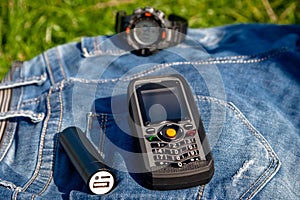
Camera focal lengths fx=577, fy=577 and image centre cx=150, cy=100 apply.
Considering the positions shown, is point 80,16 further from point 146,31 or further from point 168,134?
point 168,134

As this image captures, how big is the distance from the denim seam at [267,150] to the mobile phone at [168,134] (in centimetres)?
11

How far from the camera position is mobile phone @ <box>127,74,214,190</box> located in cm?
123

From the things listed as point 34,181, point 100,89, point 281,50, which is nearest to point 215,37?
point 281,50

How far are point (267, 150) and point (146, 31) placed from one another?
57cm

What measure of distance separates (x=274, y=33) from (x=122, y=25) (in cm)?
50

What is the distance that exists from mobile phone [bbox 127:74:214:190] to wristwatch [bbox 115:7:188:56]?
35cm

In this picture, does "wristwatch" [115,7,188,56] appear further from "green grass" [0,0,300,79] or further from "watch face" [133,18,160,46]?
"green grass" [0,0,300,79]

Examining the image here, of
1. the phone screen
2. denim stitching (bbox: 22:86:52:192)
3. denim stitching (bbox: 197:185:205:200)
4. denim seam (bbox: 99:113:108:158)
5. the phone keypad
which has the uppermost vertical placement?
the phone screen

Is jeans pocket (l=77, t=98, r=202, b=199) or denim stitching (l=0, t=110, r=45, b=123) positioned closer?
jeans pocket (l=77, t=98, r=202, b=199)

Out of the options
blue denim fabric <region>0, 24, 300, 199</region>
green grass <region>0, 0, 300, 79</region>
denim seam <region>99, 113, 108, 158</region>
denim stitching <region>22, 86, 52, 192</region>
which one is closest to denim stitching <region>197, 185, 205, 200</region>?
blue denim fabric <region>0, 24, 300, 199</region>

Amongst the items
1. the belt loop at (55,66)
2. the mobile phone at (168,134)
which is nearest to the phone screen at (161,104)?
the mobile phone at (168,134)

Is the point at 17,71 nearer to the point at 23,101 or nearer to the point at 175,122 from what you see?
the point at 23,101

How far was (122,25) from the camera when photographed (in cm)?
174

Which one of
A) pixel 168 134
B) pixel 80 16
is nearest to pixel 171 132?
pixel 168 134
